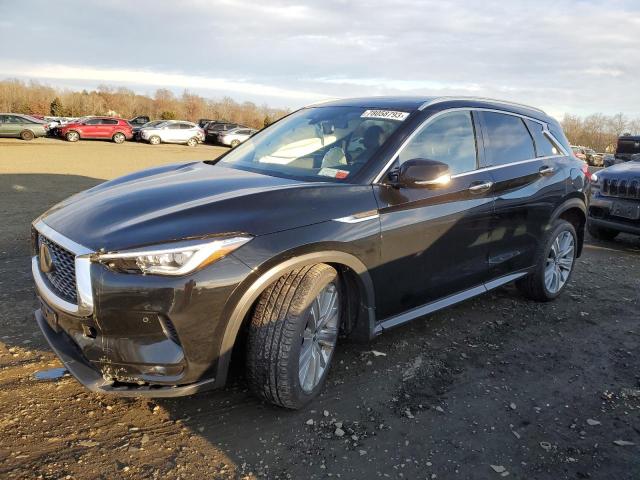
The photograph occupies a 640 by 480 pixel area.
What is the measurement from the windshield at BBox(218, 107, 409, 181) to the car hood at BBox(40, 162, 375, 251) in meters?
0.28

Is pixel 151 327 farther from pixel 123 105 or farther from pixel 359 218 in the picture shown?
pixel 123 105

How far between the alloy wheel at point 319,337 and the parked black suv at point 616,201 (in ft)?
18.8

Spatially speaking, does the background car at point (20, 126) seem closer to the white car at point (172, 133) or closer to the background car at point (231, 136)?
the white car at point (172, 133)

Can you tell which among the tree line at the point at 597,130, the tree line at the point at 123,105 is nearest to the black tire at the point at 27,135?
the tree line at the point at 123,105

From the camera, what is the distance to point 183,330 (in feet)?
8.36

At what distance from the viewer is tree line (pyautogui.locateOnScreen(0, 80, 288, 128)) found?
58.6 metres

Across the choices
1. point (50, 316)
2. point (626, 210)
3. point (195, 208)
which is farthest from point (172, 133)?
point (195, 208)

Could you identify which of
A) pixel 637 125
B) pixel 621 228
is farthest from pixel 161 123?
pixel 637 125

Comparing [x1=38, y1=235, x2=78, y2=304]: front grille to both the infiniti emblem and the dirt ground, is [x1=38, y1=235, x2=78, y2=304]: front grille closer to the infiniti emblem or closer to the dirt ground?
the infiniti emblem

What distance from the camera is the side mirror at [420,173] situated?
10.8 feet

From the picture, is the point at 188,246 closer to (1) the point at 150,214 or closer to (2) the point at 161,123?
(1) the point at 150,214

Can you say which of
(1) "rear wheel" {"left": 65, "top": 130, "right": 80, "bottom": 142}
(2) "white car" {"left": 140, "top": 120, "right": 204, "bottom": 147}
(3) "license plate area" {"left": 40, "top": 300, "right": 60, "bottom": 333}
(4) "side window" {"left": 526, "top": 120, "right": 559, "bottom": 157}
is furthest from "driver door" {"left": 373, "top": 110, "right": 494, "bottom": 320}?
(2) "white car" {"left": 140, "top": 120, "right": 204, "bottom": 147}

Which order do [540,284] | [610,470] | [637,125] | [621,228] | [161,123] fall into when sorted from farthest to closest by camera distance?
[637,125]
[161,123]
[621,228]
[540,284]
[610,470]

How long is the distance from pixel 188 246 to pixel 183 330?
1.33ft
